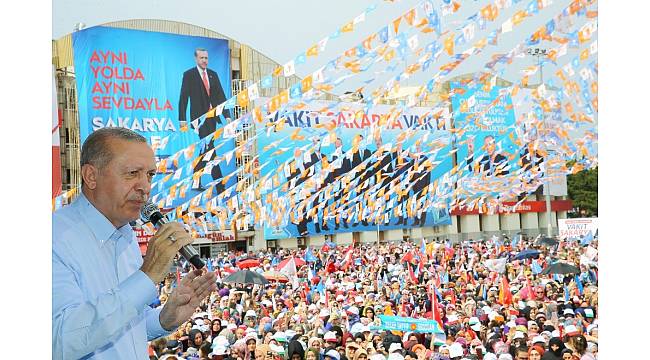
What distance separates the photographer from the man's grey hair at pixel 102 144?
2.01 m

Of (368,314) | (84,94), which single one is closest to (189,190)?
(84,94)

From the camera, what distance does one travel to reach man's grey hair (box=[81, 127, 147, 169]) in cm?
201

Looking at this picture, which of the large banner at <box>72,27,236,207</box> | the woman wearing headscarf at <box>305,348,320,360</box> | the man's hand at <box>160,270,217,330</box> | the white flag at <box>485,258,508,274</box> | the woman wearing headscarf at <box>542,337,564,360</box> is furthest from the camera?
the white flag at <box>485,258,508,274</box>

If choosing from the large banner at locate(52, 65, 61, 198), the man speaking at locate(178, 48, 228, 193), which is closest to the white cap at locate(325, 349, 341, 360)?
the man speaking at locate(178, 48, 228, 193)

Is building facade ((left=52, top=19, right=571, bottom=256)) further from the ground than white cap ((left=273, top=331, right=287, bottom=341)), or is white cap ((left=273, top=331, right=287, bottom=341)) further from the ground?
building facade ((left=52, top=19, right=571, bottom=256))

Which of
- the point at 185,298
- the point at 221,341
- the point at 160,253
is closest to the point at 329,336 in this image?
the point at 221,341

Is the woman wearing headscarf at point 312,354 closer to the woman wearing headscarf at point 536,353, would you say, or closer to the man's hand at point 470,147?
the woman wearing headscarf at point 536,353

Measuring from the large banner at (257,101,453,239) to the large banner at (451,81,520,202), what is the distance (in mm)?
91

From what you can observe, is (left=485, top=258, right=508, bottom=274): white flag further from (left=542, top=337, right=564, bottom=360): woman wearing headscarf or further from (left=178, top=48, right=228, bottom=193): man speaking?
(left=178, top=48, right=228, bottom=193): man speaking

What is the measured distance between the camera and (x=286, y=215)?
3.69 metres

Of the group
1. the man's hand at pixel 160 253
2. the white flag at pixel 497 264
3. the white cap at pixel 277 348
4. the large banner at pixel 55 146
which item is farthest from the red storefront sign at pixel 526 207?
the man's hand at pixel 160 253
